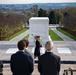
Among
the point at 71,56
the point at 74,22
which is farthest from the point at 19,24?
the point at 71,56

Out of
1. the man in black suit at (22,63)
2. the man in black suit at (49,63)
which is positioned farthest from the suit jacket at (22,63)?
the man in black suit at (49,63)

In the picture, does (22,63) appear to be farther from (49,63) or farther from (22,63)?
(49,63)

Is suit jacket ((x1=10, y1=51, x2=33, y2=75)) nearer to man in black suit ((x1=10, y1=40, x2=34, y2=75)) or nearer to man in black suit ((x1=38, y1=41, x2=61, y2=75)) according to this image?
man in black suit ((x1=10, y1=40, x2=34, y2=75))

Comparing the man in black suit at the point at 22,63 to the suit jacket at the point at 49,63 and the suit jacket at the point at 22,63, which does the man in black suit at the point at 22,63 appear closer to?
the suit jacket at the point at 22,63

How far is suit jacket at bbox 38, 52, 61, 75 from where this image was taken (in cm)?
545

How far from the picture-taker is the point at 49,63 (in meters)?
5.47

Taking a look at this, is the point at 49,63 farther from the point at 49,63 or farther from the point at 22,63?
the point at 22,63

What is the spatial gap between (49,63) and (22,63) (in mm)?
489

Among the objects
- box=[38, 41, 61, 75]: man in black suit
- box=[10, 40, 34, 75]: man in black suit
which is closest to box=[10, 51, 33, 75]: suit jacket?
box=[10, 40, 34, 75]: man in black suit

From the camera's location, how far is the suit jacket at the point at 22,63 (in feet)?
18.0

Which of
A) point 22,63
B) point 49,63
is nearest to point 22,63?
point 22,63

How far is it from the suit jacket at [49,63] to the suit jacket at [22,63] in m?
0.22

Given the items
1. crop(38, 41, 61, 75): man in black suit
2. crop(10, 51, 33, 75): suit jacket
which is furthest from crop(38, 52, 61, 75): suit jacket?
crop(10, 51, 33, 75): suit jacket

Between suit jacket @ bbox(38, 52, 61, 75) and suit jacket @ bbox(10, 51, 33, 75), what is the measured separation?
0.71 feet
